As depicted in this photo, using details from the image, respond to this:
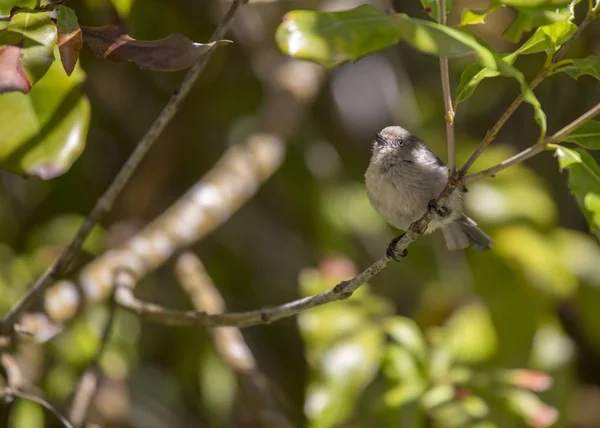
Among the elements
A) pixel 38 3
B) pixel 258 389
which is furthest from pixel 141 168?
pixel 38 3

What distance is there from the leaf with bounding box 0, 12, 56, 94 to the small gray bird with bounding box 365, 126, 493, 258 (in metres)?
1.17

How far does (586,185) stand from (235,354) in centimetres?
180

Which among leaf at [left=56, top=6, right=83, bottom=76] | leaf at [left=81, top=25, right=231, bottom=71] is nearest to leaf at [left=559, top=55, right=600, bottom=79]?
leaf at [left=81, top=25, right=231, bottom=71]

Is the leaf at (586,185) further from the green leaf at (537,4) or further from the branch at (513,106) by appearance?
the green leaf at (537,4)

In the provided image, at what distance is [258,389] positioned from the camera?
286 centimetres

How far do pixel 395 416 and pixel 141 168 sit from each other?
6.83 feet

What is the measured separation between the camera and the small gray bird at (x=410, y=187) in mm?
2312

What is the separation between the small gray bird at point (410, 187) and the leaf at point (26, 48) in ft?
3.85

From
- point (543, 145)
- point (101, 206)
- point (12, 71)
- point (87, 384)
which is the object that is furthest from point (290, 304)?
point (87, 384)

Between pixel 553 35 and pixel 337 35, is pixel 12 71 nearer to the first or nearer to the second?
pixel 337 35

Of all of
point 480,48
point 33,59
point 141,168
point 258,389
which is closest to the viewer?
point 480,48

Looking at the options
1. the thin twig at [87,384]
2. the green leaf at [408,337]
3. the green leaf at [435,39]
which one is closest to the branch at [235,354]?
the thin twig at [87,384]

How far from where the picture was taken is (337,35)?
121cm

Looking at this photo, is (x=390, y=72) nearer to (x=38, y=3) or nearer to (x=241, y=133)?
(x=241, y=133)
